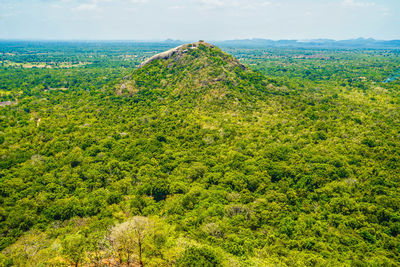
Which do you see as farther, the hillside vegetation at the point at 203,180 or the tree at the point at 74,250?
the hillside vegetation at the point at 203,180

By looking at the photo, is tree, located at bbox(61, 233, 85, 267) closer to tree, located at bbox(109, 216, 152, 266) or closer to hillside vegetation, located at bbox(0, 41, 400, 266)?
hillside vegetation, located at bbox(0, 41, 400, 266)

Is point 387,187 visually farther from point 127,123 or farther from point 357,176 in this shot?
point 127,123

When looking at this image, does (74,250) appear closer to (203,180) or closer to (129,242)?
(129,242)

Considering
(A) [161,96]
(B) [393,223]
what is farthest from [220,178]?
(A) [161,96]

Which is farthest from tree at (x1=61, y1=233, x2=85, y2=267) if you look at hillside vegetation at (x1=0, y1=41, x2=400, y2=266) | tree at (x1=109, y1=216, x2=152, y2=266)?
tree at (x1=109, y1=216, x2=152, y2=266)

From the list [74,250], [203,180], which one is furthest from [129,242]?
[203,180]

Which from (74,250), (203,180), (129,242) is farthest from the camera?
(203,180)

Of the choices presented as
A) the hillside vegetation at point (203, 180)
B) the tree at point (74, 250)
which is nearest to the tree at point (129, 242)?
the hillside vegetation at point (203, 180)

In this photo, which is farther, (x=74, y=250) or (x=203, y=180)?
(x=203, y=180)

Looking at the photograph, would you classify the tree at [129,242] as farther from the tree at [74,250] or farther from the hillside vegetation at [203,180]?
the tree at [74,250]
